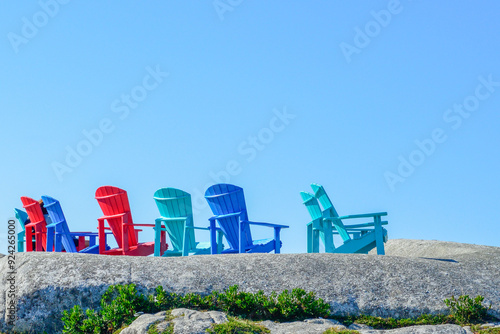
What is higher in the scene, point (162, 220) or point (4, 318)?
point (162, 220)

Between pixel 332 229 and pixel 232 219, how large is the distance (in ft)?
6.20

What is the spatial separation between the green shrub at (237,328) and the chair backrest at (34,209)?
7.02 meters

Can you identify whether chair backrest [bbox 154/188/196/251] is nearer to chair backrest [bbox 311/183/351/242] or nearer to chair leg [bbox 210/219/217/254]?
chair leg [bbox 210/219/217/254]

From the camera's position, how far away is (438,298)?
697 cm

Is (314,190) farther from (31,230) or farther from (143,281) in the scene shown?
(31,230)

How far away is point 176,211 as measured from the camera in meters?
9.89

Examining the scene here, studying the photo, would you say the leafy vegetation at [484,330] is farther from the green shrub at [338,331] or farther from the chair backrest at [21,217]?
the chair backrest at [21,217]

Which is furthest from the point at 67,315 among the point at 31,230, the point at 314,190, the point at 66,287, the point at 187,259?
the point at 31,230

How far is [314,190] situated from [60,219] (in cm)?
498

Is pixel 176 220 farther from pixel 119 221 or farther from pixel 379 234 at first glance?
pixel 379 234

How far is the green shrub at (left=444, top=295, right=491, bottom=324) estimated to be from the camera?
6712mm

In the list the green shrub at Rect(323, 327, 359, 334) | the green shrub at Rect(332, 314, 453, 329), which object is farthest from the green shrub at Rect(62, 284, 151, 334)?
the green shrub at Rect(332, 314, 453, 329)

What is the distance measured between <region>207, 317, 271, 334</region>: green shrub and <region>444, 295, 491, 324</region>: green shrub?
2.39 meters

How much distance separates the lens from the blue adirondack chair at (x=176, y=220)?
9758 millimetres
